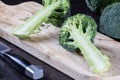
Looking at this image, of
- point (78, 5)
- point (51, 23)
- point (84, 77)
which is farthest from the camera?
point (78, 5)

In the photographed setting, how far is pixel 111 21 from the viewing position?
108cm

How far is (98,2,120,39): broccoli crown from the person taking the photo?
3.54 feet

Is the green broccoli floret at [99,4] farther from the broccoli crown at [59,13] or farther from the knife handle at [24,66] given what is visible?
the knife handle at [24,66]

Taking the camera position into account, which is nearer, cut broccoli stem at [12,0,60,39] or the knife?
the knife

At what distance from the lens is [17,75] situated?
922 mm

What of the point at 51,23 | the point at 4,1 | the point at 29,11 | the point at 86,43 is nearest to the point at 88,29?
the point at 86,43

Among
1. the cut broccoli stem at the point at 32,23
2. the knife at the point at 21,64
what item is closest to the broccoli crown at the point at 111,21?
the cut broccoli stem at the point at 32,23

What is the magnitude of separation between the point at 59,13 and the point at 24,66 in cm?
26

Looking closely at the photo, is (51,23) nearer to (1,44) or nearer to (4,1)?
(1,44)

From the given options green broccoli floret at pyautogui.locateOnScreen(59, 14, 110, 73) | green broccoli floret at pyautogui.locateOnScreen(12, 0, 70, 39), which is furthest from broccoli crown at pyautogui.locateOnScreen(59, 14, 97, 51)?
green broccoli floret at pyautogui.locateOnScreen(12, 0, 70, 39)

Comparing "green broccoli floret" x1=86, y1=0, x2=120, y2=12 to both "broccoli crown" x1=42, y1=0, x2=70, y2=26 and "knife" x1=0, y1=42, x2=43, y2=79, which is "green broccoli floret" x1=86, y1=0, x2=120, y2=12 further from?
"knife" x1=0, y1=42, x2=43, y2=79

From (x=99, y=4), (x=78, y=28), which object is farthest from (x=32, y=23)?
(x=99, y=4)

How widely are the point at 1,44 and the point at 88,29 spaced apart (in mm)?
259

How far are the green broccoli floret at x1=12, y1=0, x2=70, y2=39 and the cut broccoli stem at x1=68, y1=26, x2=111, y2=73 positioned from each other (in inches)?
5.1
